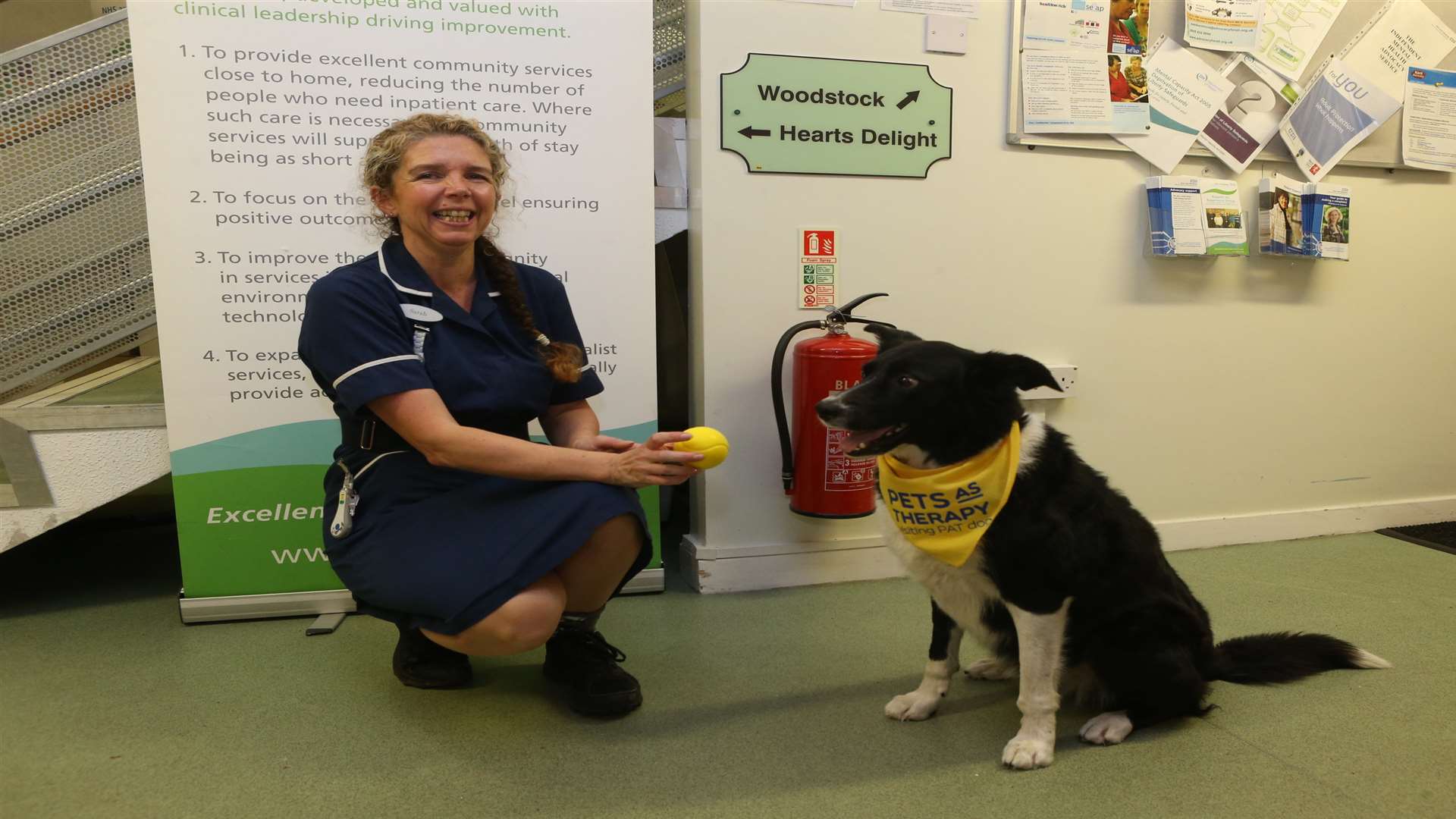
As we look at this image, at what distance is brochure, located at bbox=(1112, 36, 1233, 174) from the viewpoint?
280 centimetres

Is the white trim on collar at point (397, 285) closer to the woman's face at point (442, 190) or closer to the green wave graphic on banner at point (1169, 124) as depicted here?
the woman's face at point (442, 190)

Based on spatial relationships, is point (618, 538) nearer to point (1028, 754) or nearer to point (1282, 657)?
point (1028, 754)

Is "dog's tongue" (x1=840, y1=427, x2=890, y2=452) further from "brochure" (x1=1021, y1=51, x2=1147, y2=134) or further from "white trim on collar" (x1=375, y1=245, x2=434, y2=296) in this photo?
"brochure" (x1=1021, y1=51, x2=1147, y2=134)

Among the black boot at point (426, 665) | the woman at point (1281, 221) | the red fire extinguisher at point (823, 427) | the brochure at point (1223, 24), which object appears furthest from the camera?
the woman at point (1281, 221)

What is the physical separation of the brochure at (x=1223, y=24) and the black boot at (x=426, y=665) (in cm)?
302

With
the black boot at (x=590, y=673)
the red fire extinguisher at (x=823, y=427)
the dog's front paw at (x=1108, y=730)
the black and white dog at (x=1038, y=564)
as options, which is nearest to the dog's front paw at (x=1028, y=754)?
the black and white dog at (x=1038, y=564)

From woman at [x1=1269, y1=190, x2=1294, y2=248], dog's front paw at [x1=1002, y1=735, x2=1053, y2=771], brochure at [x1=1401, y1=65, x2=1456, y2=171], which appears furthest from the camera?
brochure at [x1=1401, y1=65, x2=1456, y2=171]

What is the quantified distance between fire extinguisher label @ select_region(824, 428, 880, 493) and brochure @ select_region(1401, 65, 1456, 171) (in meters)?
2.49

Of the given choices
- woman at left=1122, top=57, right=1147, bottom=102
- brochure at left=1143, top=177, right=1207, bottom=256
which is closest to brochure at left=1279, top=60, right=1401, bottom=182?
brochure at left=1143, top=177, right=1207, bottom=256

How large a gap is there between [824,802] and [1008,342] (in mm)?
1816

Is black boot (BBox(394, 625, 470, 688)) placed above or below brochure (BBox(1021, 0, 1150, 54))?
below

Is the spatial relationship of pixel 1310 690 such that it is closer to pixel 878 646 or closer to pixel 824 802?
pixel 878 646

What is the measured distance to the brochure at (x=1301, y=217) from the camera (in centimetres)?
293

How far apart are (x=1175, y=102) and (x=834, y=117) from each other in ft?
4.08
